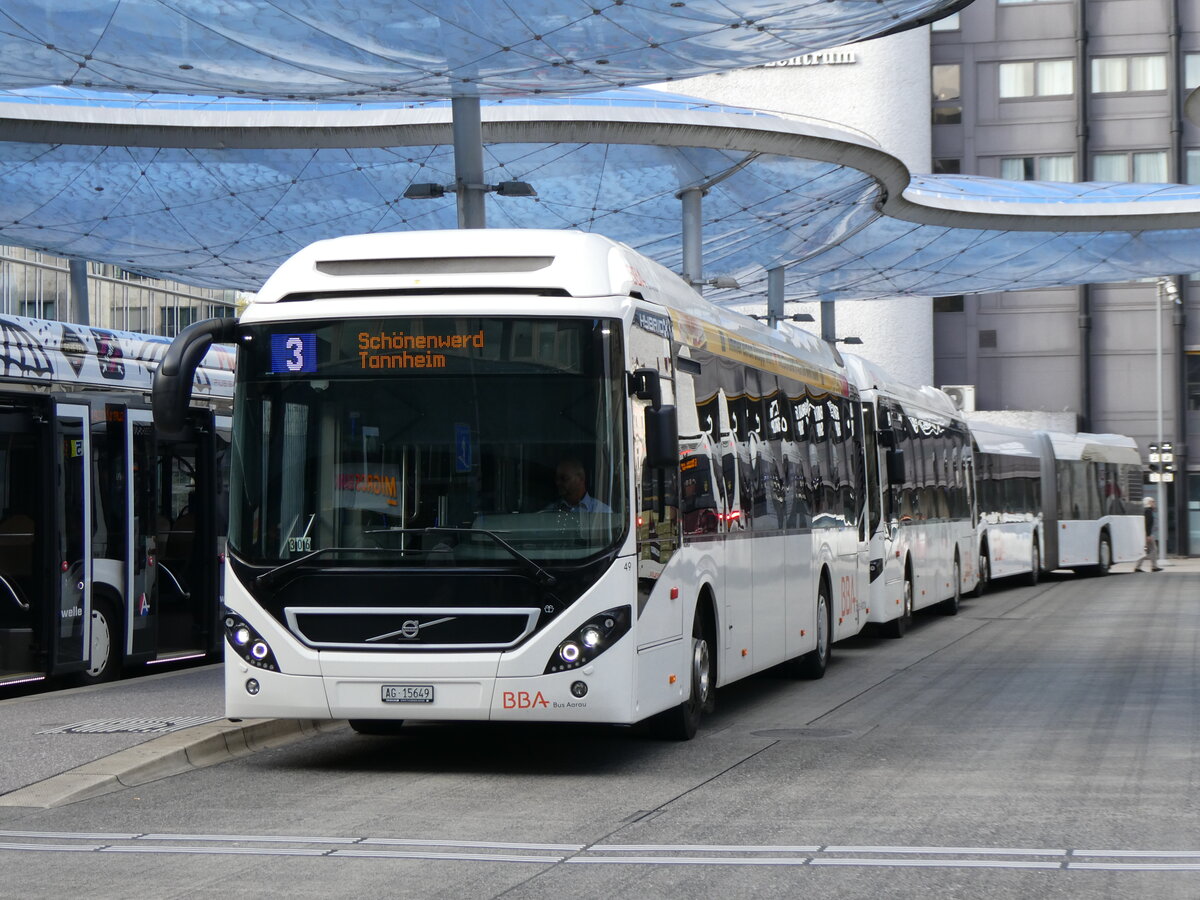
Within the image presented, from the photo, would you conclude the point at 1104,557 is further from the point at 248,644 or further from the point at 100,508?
the point at 248,644

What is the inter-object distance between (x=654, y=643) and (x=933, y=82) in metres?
56.1

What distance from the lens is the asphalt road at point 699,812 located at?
757 centimetres

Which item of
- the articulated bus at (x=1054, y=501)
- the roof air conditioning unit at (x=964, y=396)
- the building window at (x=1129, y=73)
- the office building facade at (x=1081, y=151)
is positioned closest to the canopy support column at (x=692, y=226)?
the articulated bus at (x=1054, y=501)

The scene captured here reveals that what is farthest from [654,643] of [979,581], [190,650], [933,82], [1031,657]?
[933,82]

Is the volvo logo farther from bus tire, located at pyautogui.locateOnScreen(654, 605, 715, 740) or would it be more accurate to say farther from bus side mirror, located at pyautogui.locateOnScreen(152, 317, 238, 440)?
bus tire, located at pyautogui.locateOnScreen(654, 605, 715, 740)

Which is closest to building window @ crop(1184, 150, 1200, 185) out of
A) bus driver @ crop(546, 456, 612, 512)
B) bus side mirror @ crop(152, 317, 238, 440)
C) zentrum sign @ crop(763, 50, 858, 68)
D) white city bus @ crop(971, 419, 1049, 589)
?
zentrum sign @ crop(763, 50, 858, 68)

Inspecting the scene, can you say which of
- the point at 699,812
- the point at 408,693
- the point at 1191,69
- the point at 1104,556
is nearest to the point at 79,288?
the point at 1104,556

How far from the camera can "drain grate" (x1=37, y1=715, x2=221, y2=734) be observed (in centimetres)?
1213

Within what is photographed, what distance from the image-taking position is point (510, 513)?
10.5 metres

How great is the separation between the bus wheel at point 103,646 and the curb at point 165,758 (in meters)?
4.01

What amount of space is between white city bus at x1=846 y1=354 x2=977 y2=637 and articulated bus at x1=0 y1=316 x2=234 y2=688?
715cm

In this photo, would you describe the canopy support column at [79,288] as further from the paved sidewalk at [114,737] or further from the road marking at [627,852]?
the road marking at [627,852]

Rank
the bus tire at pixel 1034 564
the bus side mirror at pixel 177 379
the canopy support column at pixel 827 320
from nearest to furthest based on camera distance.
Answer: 1. the bus side mirror at pixel 177 379
2. the bus tire at pixel 1034 564
3. the canopy support column at pixel 827 320

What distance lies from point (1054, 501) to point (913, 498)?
63.7ft
